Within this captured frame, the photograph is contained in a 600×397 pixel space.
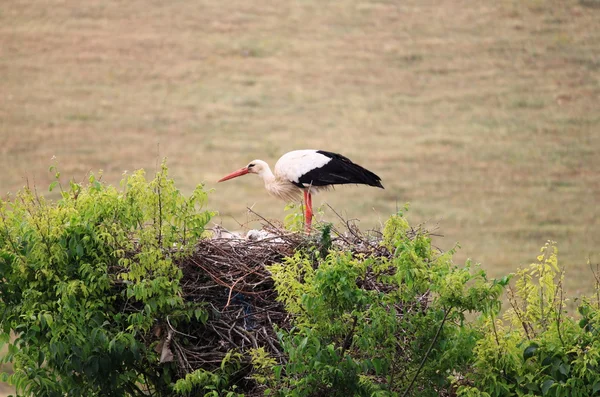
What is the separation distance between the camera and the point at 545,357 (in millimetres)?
6238

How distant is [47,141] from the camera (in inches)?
983

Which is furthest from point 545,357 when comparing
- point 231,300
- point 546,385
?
point 231,300

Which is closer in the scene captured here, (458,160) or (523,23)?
(458,160)

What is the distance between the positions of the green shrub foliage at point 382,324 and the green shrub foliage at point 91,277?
916mm

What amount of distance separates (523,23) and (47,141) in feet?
40.4

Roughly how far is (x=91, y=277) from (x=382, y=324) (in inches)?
76.9

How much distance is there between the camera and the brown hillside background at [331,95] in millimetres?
24188

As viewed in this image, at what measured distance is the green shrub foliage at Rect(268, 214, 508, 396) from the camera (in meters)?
5.97

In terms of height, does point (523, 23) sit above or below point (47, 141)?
above

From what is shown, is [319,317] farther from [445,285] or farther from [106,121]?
[106,121]

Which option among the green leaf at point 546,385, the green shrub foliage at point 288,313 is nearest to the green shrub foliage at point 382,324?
the green shrub foliage at point 288,313

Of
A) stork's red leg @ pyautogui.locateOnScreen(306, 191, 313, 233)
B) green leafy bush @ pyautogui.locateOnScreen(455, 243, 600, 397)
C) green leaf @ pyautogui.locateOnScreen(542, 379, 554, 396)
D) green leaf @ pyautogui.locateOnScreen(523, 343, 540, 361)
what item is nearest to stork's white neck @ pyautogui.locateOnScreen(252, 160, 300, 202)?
stork's red leg @ pyautogui.locateOnScreen(306, 191, 313, 233)

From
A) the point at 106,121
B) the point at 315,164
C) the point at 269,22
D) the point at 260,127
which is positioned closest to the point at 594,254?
the point at 260,127

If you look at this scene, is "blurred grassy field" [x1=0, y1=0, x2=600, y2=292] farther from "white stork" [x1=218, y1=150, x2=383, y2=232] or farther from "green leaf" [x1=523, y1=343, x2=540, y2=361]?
"green leaf" [x1=523, y1=343, x2=540, y2=361]
